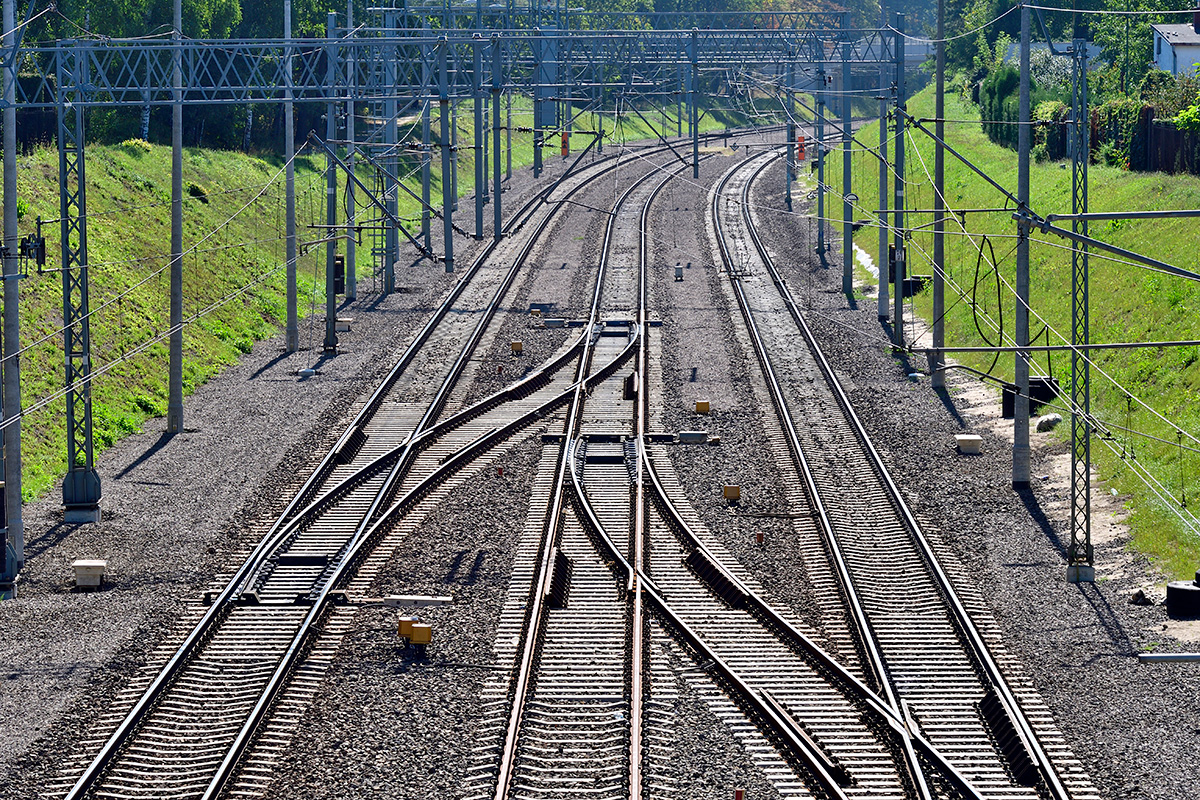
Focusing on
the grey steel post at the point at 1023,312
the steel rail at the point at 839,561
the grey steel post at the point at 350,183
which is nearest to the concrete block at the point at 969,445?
the grey steel post at the point at 1023,312

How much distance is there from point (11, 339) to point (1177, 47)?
48855mm

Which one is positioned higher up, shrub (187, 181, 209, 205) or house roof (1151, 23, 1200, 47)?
house roof (1151, 23, 1200, 47)

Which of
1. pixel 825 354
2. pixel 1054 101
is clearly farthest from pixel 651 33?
pixel 1054 101

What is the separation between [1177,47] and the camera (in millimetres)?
58719

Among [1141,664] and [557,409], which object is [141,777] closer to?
[1141,664]

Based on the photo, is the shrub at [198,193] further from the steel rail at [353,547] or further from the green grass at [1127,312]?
the green grass at [1127,312]

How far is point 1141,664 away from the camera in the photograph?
17594mm

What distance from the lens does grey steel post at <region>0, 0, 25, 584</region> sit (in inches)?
833

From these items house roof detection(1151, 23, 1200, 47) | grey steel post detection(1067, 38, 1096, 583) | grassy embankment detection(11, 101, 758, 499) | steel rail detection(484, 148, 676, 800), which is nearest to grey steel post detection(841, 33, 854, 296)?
steel rail detection(484, 148, 676, 800)

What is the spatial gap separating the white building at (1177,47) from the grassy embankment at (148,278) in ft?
94.4

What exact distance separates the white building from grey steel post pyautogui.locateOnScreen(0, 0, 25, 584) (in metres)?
46.9

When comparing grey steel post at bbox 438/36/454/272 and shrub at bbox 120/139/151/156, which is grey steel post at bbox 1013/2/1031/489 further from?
shrub at bbox 120/139/151/156

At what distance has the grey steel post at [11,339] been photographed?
69.4ft

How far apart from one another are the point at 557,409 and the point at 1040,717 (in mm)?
15930
